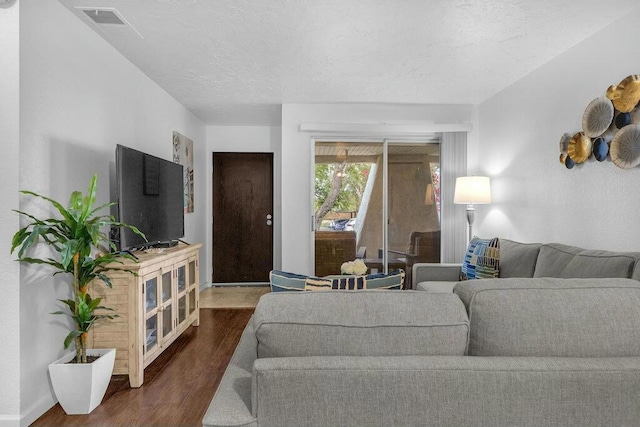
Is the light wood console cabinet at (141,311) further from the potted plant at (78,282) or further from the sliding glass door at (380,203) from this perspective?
the sliding glass door at (380,203)

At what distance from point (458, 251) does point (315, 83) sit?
2714 millimetres

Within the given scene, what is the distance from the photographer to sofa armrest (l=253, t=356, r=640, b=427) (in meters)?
1.01

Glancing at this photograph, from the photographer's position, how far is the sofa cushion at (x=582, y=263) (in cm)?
228

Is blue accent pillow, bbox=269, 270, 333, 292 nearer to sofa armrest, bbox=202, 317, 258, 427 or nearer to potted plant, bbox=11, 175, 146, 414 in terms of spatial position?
sofa armrest, bbox=202, 317, 258, 427

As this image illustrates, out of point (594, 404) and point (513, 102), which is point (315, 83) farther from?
point (594, 404)

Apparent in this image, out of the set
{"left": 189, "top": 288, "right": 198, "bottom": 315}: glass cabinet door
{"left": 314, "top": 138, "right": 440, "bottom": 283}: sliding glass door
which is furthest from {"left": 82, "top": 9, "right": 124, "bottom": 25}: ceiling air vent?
{"left": 314, "top": 138, "right": 440, "bottom": 283}: sliding glass door

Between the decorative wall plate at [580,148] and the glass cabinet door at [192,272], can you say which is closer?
the decorative wall plate at [580,148]

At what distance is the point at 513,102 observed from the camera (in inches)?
164

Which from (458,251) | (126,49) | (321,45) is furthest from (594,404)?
(458,251)

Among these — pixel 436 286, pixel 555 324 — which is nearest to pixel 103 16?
pixel 555 324

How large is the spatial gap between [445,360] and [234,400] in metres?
0.55

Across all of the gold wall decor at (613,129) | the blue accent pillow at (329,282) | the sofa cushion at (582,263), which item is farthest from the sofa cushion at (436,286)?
the blue accent pillow at (329,282)

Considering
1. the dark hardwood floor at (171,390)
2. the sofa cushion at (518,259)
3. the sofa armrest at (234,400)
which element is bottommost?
the dark hardwood floor at (171,390)

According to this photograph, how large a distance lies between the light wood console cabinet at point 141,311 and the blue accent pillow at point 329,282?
138cm
